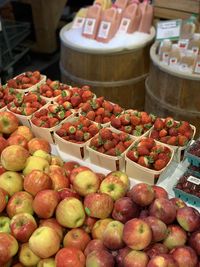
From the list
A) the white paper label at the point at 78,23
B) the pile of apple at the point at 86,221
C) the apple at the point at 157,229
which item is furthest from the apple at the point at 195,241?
the white paper label at the point at 78,23

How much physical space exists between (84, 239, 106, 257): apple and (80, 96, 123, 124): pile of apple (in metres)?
0.77

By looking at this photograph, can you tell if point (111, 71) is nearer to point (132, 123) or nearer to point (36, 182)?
point (132, 123)

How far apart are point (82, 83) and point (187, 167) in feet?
5.69

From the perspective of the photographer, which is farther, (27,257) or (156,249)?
(27,257)

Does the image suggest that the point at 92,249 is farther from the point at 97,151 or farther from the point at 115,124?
the point at 115,124

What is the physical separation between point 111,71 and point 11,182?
1.79 metres

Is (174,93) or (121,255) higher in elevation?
(121,255)

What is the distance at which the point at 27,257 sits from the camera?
1.35 m

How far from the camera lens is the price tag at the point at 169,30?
2980 mm

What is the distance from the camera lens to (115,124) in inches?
73.3

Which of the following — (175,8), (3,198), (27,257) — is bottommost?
(27,257)

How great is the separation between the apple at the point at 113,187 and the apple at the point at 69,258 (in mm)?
284

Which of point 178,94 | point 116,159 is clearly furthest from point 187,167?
point 178,94

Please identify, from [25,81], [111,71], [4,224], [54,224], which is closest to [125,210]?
[54,224]
